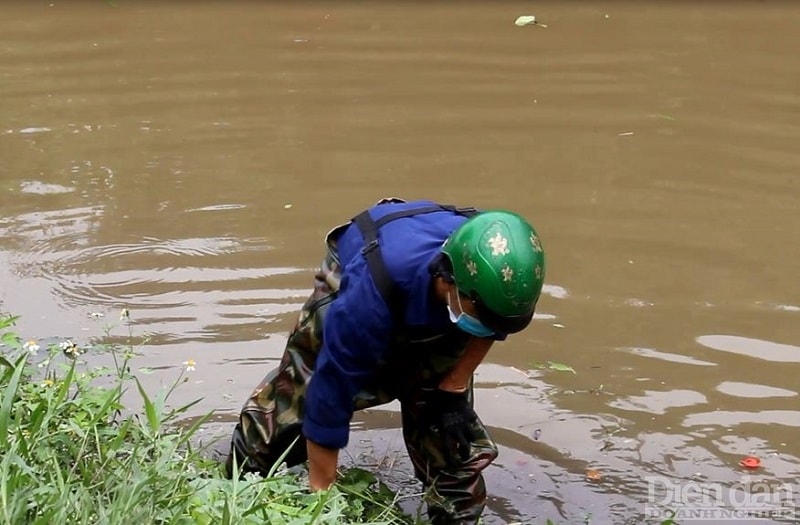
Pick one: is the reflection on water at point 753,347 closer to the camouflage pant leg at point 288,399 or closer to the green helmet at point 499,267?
the camouflage pant leg at point 288,399

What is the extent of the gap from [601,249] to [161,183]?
2413 mm

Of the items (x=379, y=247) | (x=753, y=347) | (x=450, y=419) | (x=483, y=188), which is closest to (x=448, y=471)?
(x=450, y=419)

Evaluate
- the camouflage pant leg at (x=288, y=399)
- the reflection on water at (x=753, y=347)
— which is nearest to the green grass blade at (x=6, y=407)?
the camouflage pant leg at (x=288, y=399)

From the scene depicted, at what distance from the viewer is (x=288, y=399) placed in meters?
3.51

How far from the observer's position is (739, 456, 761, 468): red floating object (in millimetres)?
4043

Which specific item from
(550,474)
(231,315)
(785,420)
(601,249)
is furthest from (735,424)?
(231,315)

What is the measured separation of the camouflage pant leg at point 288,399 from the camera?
133 inches

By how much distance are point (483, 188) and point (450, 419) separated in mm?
2687

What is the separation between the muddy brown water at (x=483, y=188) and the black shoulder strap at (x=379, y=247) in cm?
113

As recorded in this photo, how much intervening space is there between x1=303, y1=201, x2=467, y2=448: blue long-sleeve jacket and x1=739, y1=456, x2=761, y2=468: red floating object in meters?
1.58

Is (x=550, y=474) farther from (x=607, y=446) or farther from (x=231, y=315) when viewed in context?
(x=231, y=315)

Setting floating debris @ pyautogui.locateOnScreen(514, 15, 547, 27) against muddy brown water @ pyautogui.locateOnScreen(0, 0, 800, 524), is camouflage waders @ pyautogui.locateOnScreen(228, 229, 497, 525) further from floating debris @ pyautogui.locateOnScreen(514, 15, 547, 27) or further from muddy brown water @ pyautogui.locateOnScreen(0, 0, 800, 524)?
floating debris @ pyautogui.locateOnScreen(514, 15, 547, 27)

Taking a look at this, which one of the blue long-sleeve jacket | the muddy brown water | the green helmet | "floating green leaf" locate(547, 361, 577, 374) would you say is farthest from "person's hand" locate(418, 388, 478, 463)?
"floating green leaf" locate(547, 361, 577, 374)

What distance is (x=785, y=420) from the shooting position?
428cm
